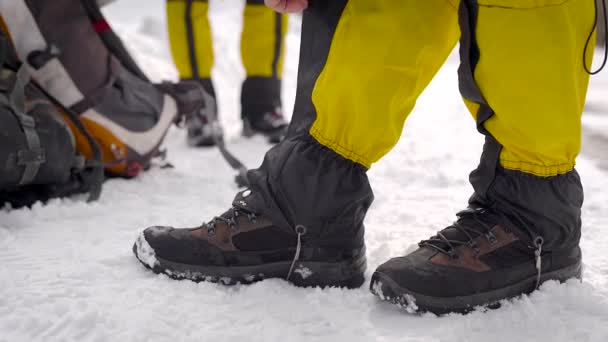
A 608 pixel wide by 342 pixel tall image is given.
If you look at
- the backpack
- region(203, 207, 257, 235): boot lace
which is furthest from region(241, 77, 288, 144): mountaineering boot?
region(203, 207, 257, 235): boot lace

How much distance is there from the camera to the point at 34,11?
55.5 inches

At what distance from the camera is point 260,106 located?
7.84 ft

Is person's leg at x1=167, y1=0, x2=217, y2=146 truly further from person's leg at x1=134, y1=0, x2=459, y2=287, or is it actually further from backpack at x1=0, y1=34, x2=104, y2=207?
person's leg at x1=134, y1=0, x2=459, y2=287

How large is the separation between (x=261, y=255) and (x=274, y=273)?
0.14 feet

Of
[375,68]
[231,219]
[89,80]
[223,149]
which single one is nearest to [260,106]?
[223,149]

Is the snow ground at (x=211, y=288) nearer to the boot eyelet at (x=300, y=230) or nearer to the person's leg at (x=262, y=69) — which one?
the boot eyelet at (x=300, y=230)

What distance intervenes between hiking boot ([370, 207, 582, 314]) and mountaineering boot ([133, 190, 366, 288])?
0.08m

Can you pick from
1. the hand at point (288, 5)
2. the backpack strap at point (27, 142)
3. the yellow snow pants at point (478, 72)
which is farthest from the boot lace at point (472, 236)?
the backpack strap at point (27, 142)

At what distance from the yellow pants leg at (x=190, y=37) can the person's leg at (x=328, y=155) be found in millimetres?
1406

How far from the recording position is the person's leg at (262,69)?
92.6 inches

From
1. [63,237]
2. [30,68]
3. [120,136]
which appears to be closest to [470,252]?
[63,237]

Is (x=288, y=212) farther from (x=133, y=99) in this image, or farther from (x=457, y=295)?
(x=133, y=99)

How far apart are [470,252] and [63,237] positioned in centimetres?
81

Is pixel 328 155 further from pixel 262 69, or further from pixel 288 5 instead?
pixel 262 69
